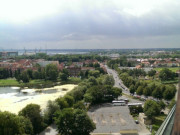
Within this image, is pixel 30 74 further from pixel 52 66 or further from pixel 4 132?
pixel 4 132

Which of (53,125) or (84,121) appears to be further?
(53,125)

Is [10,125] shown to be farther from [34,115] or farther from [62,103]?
[62,103]

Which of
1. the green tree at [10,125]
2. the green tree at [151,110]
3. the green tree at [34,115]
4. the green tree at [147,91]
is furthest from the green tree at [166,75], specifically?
the green tree at [10,125]

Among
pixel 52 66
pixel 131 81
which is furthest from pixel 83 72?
pixel 131 81

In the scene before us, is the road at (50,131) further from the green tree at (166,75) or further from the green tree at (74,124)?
the green tree at (166,75)

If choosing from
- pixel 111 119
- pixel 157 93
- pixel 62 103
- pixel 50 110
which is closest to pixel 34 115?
pixel 50 110

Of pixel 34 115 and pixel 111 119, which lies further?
pixel 111 119

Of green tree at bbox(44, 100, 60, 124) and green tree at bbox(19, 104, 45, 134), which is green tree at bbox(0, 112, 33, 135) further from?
green tree at bbox(44, 100, 60, 124)
